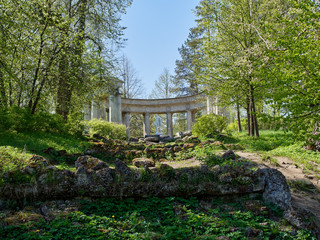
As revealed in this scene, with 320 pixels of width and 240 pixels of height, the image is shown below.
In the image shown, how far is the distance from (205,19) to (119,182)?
43.6ft

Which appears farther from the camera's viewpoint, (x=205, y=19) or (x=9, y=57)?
(x=205, y=19)

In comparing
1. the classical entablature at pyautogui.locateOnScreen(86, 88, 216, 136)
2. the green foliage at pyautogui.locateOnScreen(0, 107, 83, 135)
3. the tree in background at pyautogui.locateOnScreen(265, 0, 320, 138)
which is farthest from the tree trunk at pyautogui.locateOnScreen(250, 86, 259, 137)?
the classical entablature at pyautogui.locateOnScreen(86, 88, 216, 136)

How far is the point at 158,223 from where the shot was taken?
12.4 ft

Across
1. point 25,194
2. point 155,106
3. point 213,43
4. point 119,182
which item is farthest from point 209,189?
point 155,106

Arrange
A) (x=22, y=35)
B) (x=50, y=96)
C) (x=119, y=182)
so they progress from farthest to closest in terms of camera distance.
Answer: (x=50, y=96) → (x=22, y=35) → (x=119, y=182)

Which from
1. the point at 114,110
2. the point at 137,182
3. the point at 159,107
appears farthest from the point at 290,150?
the point at 159,107

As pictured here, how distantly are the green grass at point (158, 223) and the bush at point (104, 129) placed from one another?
12581 mm

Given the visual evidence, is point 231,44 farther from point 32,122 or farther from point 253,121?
point 32,122

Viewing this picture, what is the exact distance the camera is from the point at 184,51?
3794 cm

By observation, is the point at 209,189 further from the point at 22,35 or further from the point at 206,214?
the point at 22,35

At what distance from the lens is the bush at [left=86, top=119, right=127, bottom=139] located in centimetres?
1656

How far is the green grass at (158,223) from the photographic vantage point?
10.9 feet

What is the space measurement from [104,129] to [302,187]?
13274 mm

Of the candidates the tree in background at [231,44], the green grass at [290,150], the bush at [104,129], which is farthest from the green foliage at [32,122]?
the green grass at [290,150]
